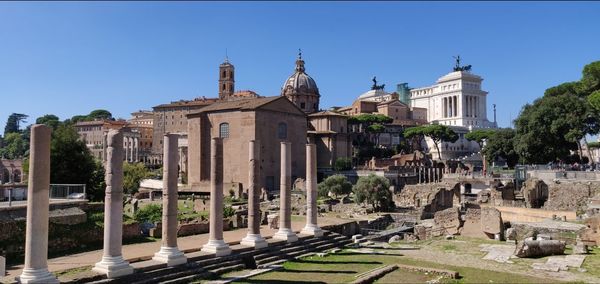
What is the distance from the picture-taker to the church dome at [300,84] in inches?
2660

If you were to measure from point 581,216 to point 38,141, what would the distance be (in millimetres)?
22406

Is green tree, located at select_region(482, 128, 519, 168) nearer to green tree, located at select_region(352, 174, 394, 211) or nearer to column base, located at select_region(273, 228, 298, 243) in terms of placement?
green tree, located at select_region(352, 174, 394, 211)

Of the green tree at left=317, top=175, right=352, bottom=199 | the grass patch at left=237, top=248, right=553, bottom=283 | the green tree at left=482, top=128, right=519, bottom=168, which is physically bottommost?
the grass patch at left=237, top=248, right=553, bottom=283

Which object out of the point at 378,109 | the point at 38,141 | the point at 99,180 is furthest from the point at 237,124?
the point at 378,109

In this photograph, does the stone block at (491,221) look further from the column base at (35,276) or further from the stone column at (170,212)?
the column base at (35,276)

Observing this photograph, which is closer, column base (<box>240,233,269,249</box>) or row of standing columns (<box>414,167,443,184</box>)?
column base (<box>240,233,269,249</box>)

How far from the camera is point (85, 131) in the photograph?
88.9 metres

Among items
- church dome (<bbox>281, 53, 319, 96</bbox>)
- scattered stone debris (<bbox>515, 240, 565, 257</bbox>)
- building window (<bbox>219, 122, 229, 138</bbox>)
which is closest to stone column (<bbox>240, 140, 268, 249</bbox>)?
scattered stone debris (<bbox>515, 240, 565, 257</bbox>)

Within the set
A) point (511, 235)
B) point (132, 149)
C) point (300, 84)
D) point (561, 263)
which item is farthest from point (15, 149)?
point (561, 263)

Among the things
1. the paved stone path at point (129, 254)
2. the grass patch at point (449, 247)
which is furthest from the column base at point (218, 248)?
the grass patch at point (449, 247)

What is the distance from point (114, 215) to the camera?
12109mm

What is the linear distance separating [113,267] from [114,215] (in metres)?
1.20

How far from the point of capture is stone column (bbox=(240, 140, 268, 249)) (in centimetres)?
1641

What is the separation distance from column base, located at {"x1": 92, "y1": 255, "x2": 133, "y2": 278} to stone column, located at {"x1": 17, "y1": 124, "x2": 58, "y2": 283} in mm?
1233
